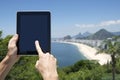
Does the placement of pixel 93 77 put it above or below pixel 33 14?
below

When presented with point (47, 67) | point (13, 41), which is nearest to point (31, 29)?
point (13, 41)

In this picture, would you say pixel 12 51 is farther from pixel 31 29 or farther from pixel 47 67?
pixel 47 67

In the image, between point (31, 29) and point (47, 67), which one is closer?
point (47, 67)

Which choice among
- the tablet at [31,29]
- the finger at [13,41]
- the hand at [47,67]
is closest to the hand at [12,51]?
the finger at [13,41]

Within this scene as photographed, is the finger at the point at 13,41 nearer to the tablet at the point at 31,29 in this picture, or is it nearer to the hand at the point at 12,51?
the hand at the point at 12,51

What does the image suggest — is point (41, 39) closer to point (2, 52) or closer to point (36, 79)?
point (2, 52)

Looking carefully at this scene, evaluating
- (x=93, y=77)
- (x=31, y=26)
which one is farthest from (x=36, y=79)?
(x=31, y=26)

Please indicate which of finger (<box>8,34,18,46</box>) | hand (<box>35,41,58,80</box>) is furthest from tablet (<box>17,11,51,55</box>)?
hand (<box>35,41,58,80</box>)

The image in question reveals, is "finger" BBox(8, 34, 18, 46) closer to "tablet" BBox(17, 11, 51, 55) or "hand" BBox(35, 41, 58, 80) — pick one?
"tablet" BBox(17, 11, 51, 55)
